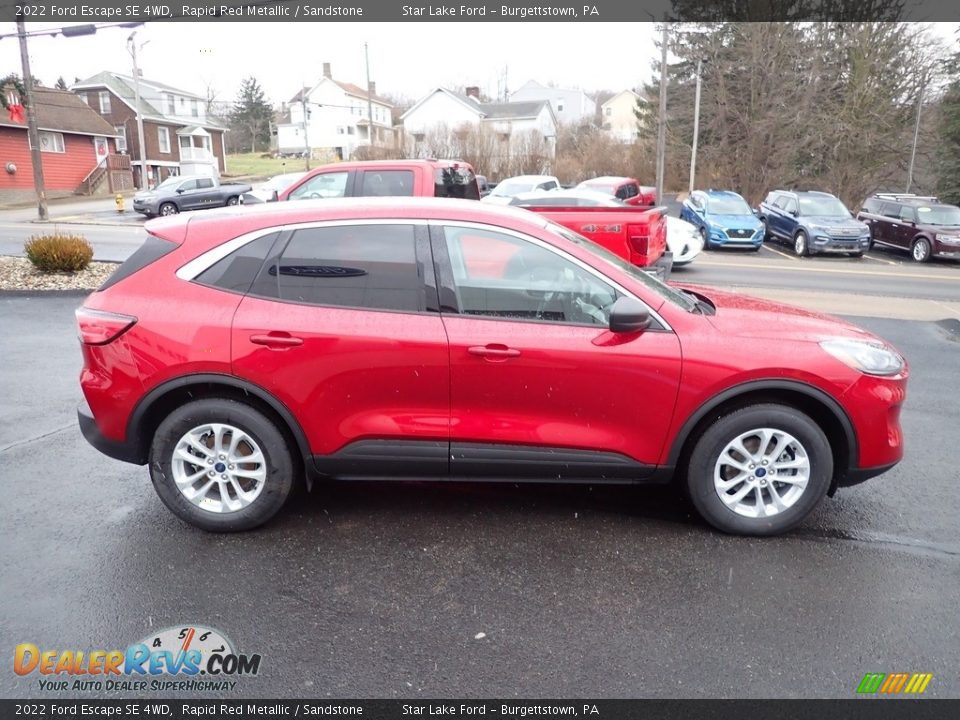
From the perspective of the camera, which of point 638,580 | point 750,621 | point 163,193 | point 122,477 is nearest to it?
point 750,621

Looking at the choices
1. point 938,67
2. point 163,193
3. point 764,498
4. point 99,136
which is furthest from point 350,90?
point 764,498

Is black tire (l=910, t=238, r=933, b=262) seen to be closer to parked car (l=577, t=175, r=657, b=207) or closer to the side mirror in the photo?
parked car (l=577, t=175, r=657, b=207)

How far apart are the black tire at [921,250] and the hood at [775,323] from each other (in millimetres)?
18445

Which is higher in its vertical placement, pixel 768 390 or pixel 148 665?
pixel 768 390

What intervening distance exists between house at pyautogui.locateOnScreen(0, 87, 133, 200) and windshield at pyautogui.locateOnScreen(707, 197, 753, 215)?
3673 centimetres

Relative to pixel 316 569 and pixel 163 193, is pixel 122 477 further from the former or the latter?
pixel 163 193

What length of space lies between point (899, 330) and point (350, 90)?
249ft

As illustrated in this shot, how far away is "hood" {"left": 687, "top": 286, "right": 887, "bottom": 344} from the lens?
3643 mm

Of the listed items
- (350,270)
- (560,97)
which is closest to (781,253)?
(350,270)

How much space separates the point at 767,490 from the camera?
12.1ft

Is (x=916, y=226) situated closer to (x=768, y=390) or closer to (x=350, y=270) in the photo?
(x=768, y=390)

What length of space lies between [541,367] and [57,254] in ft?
35.9

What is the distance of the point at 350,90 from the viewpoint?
3024 inches

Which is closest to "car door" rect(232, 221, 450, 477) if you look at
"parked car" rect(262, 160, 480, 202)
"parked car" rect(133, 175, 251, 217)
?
"parked car" rect(262, 160, 480, 202)
